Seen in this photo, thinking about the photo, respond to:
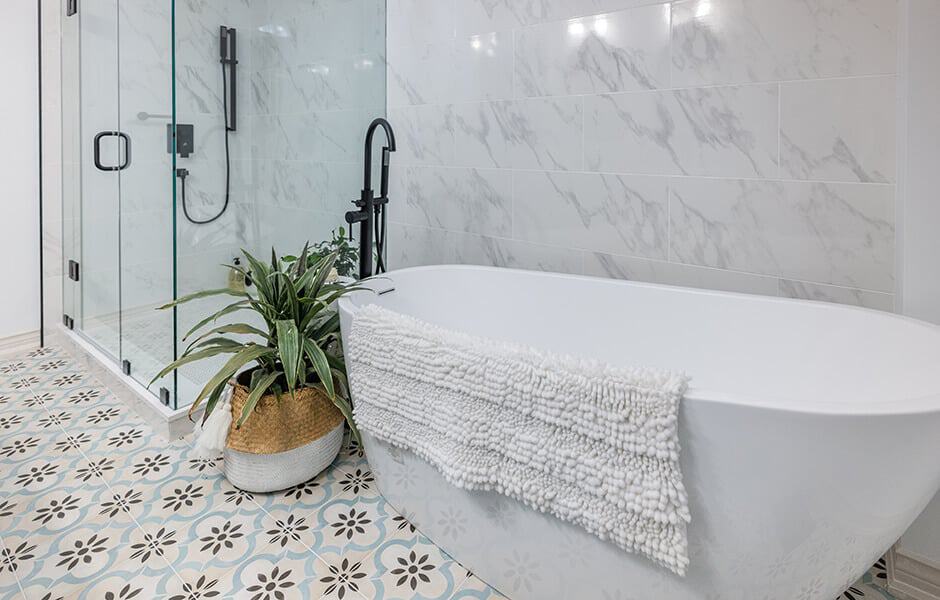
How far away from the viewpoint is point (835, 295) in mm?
1611

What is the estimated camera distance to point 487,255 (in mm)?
2361

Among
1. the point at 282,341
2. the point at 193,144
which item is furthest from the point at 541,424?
the point at 193,144

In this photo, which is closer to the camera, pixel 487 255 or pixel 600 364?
pixel 600 364

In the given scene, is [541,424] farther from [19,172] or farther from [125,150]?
[19,172]

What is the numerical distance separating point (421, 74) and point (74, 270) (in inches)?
83.5

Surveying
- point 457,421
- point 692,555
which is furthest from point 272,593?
point 692,555

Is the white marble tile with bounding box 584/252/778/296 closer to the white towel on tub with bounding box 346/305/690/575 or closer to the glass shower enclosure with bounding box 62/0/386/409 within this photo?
the white towel on tub with bounding box 346/305/690/575

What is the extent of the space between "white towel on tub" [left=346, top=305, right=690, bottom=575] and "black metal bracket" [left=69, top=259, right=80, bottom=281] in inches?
88.8

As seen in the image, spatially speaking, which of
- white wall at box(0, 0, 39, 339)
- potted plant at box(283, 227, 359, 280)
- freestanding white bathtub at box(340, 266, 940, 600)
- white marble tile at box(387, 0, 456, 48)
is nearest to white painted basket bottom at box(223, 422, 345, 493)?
freestanding white bathtub at box(340, 266, 940, 600)

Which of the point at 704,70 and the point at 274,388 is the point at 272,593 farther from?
the point at 704,70

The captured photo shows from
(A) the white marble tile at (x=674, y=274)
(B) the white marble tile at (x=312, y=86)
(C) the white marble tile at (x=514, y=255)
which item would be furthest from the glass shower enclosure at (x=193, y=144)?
(A) the white marble tile at (x=674, y=274)

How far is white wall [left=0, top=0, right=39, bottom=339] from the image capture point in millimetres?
2719

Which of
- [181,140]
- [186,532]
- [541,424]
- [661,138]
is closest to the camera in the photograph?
[541,424]

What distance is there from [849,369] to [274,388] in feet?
5.35
